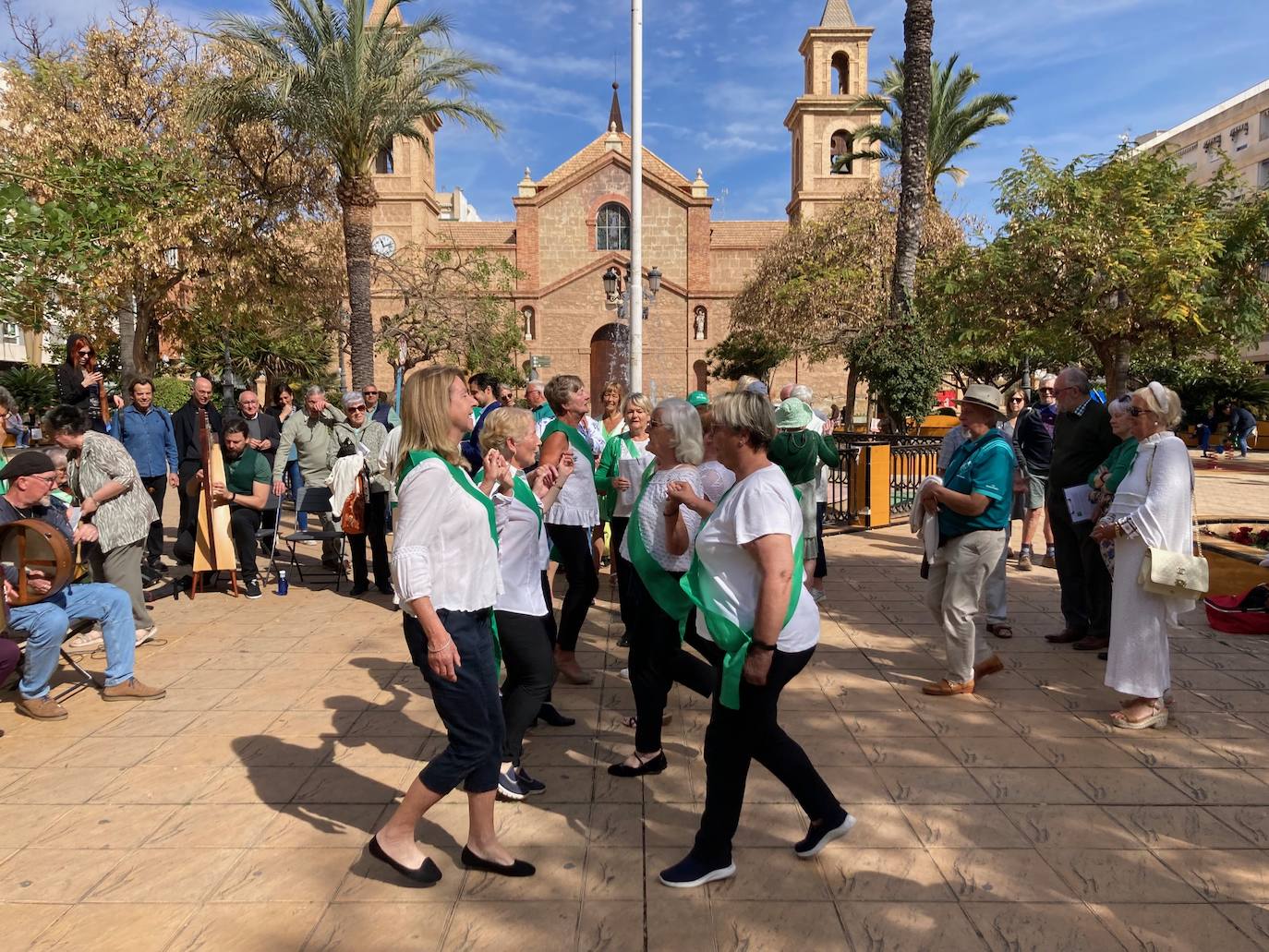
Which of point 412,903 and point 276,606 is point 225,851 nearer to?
point 412,903

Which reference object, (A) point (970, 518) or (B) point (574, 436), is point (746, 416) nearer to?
(B) point (574, 436)

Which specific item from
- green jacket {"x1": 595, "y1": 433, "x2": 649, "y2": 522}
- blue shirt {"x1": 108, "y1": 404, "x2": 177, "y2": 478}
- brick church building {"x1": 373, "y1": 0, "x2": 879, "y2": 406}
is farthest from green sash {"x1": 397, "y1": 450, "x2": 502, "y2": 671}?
brick church building {"x1": 373, "y1": 0, "x2": 879, "y2": 406}

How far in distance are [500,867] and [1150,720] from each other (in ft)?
11.6

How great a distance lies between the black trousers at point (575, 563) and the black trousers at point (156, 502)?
5.50 m

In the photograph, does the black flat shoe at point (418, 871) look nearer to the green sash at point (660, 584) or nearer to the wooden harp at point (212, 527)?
the green sash at point (660, 584)

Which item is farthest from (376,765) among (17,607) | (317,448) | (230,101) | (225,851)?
(230,101)

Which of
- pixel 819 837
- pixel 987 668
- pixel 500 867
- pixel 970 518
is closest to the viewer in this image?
pixel 500 867

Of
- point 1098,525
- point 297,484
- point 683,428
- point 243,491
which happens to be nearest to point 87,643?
point 243,491

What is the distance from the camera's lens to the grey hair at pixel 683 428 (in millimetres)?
4105

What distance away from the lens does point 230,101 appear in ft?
46.0

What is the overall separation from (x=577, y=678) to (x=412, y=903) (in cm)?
240

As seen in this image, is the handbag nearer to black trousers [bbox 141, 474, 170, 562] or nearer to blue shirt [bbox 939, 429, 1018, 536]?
blue shirt [bbox 939, 429, 1018, 536]

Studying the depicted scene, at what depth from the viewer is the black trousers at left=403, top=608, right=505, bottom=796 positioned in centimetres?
296

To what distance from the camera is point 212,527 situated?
7848 mm
